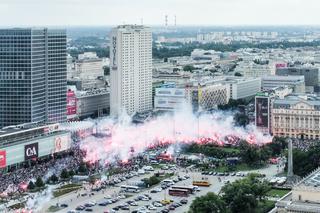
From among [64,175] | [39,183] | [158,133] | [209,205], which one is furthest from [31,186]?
[158,133]

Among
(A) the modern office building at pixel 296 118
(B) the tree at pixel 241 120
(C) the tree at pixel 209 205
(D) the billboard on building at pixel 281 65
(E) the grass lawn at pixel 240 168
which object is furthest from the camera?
(D) the billboard on building at pixel 281 65

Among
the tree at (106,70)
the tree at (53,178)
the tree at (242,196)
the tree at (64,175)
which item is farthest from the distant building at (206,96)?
the tree at (242,196)

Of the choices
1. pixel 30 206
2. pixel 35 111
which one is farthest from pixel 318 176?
pixel 35 111

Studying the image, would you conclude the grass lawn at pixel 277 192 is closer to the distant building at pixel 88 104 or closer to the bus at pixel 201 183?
the bus at pixel 201 183

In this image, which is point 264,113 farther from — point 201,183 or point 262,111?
point 201,183

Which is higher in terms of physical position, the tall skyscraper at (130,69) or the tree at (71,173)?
the tall skyscraper at (130,69)

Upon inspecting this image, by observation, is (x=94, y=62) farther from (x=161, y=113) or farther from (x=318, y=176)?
(x=318, y=176)

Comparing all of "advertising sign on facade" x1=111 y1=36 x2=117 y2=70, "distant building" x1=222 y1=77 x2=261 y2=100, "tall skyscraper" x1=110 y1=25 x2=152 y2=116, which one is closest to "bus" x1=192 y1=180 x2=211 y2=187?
"tall skyscraper" x1=110 y1=25 x2=152 y2=116
